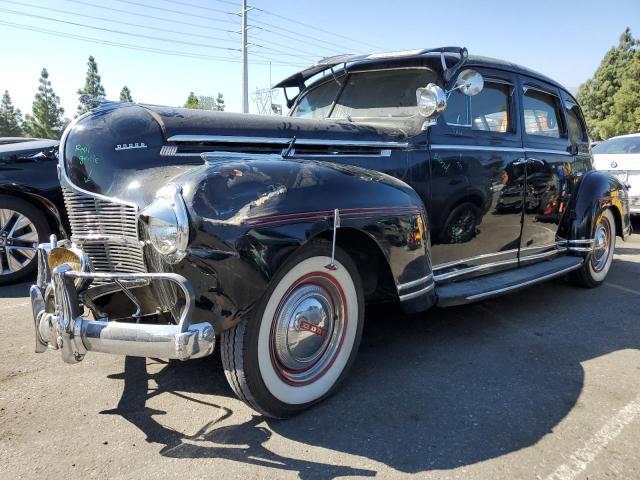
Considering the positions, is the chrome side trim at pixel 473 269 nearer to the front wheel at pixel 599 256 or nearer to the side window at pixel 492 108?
the side window at pixel 492 108

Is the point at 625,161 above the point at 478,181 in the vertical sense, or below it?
above

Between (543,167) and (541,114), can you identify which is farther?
(541,114)

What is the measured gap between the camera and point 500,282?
140 inches

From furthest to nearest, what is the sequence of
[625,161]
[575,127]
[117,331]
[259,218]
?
[625,161]
[575,127]
[259,218]
[117,331]

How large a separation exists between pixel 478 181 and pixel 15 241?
446cm

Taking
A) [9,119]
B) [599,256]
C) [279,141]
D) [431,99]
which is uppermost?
[9,119]

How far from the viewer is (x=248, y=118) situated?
2.85 m

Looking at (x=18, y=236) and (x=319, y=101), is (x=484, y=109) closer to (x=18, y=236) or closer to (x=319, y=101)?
(x=319, y=101)

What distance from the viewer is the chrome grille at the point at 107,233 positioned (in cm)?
222

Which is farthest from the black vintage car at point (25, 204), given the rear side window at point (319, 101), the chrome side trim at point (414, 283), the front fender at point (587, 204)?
the front fender at point (587, 204)

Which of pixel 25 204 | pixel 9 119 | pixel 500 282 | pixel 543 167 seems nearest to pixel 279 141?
pixel 500 282

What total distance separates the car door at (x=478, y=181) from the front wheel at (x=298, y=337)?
1.01 meters

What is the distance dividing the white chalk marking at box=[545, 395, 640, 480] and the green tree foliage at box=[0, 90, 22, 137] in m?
61.0

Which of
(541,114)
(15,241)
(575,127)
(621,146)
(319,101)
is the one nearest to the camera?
(319,101)
